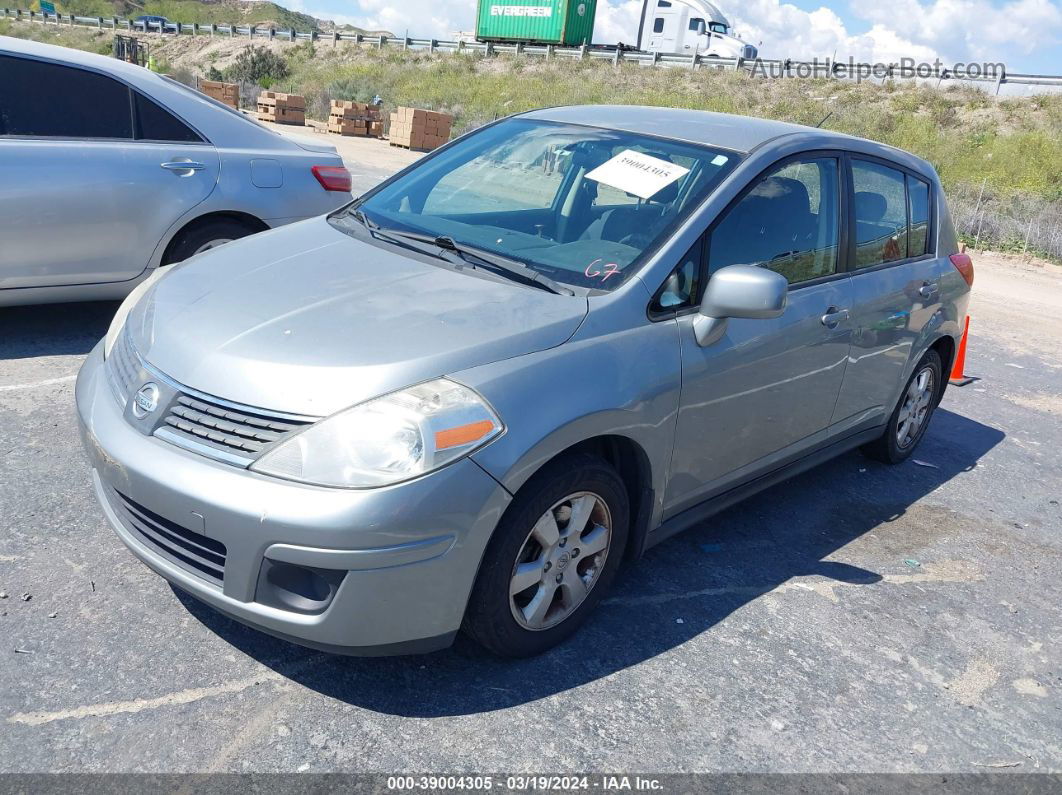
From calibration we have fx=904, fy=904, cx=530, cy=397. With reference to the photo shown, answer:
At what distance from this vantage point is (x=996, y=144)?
2664 centimetres

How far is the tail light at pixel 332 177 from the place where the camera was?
5.93 meters

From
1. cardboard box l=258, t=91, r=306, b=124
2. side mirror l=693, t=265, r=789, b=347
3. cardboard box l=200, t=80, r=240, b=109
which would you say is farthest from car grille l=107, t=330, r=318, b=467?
cardboard box l=200, t=80, r=240, b=109

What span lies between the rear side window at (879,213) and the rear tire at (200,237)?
3550 millimetres

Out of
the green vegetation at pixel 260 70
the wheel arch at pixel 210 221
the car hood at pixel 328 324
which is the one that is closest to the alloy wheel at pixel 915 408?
the car hood at pixel 328 324

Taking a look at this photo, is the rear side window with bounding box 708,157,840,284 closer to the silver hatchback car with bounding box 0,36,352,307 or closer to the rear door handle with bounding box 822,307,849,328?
the rear door handle with bounding box 822,307,849,328

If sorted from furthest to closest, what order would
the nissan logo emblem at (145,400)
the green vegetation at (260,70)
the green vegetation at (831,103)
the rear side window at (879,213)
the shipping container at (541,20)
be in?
1. the green vegetation at (260,70)
2. the shipping container at (541,20)
3. the green vegetation at (831,103)
4. the rear side window at (879,213)
5. the nissan logo emblem at (145,400)

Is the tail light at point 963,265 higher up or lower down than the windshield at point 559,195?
lower down

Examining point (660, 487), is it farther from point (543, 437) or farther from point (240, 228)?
point (240, 228)

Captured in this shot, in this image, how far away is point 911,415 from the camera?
5.24 m

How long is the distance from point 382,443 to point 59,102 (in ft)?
12.8

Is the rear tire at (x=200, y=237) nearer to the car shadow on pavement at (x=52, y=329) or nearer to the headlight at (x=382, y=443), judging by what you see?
the car shadow on pavement at (x=52, y=329)

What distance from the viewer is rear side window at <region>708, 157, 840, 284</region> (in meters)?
3.49

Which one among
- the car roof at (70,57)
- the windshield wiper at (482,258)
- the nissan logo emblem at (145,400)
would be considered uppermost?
the car roof at (70,57)

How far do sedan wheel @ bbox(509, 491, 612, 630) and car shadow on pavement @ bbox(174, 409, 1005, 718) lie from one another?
0.62 feet
